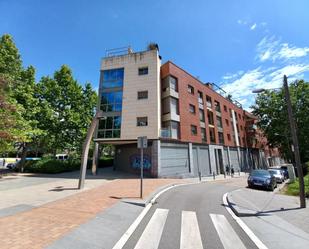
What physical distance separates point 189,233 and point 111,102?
20573 mm

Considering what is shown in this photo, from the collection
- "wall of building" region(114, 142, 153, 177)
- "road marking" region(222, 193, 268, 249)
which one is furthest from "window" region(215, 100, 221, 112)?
"road marking" region(222, 193, 268, 249)

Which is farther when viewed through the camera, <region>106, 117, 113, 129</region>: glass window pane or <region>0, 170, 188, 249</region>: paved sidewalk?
<region>106, 117, 113, 129</region>: glass window pane

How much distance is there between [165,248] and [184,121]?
2124 centimetres

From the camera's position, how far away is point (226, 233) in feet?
17.5

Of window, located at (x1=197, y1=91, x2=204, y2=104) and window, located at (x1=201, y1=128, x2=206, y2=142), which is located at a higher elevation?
window, located at (x1=197, y1=91, x2=204, y2=104)

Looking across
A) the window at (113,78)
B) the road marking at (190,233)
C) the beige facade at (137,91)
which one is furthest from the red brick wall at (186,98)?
the road marking at (190,233)

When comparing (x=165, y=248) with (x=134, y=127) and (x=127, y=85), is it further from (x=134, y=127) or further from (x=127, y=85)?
(x=127, y=85)

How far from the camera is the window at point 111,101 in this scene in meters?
23.7

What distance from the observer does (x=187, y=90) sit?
27094 millimetres

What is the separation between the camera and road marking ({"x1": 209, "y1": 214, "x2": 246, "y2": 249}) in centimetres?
462

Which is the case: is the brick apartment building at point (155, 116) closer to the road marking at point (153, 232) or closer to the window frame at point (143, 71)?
the window frame at point (143, 71)

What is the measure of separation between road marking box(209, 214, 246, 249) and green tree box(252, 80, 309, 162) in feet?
104

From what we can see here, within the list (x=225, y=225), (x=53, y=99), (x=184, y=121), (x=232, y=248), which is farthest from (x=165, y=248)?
(x=53, y=99)

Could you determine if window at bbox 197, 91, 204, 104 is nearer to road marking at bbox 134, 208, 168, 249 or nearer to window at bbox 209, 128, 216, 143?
window at bbox 209, 128, 216, 143
